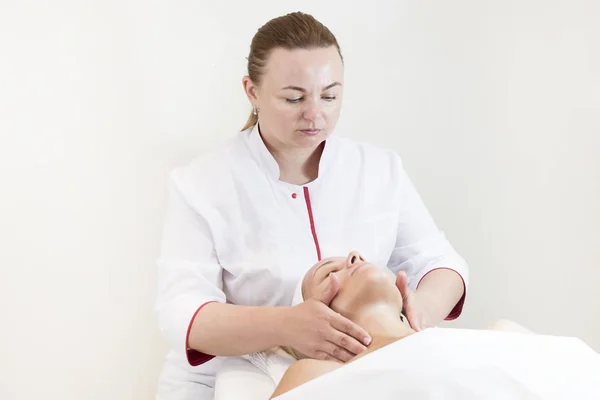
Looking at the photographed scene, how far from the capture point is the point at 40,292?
78.4 inches

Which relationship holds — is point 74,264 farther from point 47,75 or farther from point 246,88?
point 246,88

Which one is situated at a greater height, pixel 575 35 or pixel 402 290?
pixel 575 35

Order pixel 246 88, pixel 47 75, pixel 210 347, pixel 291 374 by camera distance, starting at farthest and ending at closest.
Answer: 1. pixel 47 75
2. pixel 246 88
3. pixel 210 347
4. pixel 291 374

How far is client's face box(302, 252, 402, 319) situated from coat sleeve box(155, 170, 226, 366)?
248 mm

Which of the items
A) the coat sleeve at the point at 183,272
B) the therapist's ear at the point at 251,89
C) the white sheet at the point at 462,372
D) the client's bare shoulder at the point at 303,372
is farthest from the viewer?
the therapist's ear at the point at 251,89

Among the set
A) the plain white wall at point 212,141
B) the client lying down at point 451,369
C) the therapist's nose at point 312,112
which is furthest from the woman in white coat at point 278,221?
the plain white wall at point 212,141

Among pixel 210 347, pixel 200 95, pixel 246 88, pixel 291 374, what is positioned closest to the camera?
pixel 291 374

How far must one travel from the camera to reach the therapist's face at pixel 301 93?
161 centimetres

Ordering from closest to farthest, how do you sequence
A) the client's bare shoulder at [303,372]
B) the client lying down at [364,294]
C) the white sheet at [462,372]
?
the white sheet at [462,372], the client's bare shoulder at [303,372], the client lying down at [364,294]

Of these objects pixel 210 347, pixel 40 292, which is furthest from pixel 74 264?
pixel 210 347

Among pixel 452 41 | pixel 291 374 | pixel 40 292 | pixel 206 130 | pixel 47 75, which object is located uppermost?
pixel 452 41

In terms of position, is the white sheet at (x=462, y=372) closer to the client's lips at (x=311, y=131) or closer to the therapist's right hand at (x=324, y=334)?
the therapist's right hand at (x=324, y=334)

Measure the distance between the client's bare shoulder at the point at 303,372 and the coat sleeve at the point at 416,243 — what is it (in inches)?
20.8

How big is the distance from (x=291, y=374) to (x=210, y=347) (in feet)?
0.86
